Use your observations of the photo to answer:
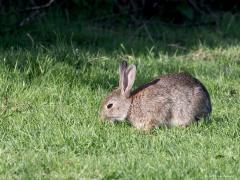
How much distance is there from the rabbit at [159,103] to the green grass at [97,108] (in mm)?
125

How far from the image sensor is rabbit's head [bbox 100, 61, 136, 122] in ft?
20.4

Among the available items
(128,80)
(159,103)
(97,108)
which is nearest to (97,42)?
(97,108)

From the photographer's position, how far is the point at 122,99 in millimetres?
6309

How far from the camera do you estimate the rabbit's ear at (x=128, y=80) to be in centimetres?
626

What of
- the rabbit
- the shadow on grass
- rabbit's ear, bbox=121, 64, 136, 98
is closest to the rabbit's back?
the rabbit

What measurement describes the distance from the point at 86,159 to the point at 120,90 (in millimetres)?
1448

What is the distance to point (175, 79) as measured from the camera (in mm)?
6250

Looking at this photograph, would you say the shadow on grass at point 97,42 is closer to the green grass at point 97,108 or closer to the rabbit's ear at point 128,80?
the green grass at point 97,108

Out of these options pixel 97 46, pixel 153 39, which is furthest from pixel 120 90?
pixel 153 39

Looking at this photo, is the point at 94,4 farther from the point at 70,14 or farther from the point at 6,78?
the point at 6,78

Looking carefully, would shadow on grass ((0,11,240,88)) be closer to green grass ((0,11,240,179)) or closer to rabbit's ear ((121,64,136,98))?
green grass ((0,11,240,179))

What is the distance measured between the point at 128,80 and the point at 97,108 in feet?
1.33

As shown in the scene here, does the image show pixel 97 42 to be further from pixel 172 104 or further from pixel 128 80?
pixel 172 104

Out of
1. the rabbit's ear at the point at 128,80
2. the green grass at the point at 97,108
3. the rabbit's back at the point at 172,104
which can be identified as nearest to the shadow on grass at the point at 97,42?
the green grass at the point at 97,108
